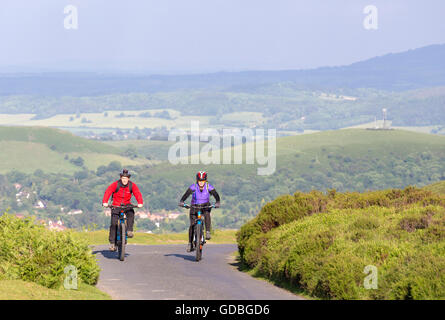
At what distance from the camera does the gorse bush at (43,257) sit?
13.2m

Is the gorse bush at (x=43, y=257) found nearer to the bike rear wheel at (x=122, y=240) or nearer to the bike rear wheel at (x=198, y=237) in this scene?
the bike rear wheel at (x=122, y=240)

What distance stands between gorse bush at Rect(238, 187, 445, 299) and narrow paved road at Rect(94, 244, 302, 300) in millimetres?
725

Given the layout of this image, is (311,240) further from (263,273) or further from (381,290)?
(381,290)

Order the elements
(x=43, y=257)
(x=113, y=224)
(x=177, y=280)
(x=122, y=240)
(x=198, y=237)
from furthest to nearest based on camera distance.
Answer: (x=198, y=237) → (x=122, y=240) → (x=113, y=224) → (x=177, y=280) → (x=43, y=257)

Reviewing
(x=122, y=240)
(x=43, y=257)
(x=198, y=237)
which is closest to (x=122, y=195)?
(x=122, y=240)

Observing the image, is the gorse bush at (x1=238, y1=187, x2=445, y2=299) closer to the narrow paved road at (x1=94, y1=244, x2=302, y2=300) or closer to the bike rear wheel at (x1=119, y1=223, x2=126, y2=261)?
the narrow paved road at (x1=94, y1=244, x2=302, y2=300)

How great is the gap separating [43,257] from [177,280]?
3.65 metres

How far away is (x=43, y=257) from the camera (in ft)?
44.7

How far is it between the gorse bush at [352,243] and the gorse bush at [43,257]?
4462mm

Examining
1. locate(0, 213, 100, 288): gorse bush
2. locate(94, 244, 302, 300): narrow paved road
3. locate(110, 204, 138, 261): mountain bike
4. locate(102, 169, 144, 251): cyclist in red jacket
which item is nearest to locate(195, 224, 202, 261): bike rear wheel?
locate(94, 244, 302, 300): narrow paved road

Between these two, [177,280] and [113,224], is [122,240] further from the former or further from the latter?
[177,280]

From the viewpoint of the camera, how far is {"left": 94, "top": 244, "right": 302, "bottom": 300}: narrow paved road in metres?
14.2
